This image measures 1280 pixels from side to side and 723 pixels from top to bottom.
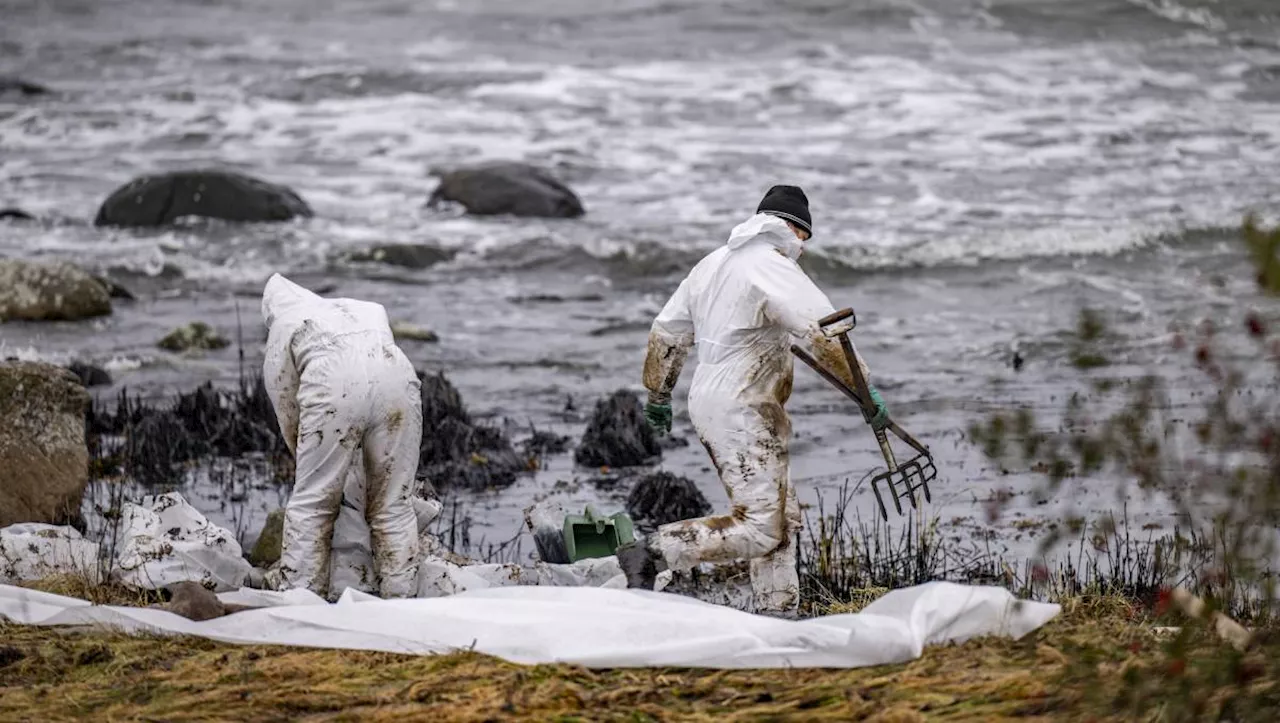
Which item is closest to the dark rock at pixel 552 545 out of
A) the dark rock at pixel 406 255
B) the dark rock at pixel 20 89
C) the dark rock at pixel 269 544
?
the dark rock at pixel 269 544

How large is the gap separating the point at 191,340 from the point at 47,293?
82.8 inches

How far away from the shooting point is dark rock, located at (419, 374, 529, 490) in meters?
10.6

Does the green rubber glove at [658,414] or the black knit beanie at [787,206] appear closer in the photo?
the black knit beanie at [787,206]

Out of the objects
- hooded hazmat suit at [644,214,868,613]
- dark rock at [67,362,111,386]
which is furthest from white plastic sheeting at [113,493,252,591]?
dark rock at [67,362,111,386]

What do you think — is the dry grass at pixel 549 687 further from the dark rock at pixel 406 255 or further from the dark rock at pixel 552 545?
the dark rock at pixel 406 255

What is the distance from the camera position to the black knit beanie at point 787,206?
756cm

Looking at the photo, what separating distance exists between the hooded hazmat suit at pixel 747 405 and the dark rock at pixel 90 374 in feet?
23.3

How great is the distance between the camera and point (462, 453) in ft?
35.7

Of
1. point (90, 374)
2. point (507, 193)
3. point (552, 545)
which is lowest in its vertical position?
point (90, 374)

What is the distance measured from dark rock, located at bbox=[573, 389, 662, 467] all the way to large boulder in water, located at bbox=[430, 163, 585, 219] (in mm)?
9688

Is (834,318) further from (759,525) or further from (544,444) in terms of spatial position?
(544,444)

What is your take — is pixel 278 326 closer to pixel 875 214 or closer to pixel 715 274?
pixel 715 274

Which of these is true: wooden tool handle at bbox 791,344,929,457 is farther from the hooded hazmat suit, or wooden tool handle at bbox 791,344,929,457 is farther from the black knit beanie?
the black knit beanie

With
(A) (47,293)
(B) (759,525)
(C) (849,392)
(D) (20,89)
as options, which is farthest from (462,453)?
(D) (20,89)
